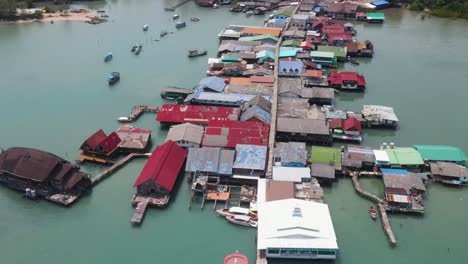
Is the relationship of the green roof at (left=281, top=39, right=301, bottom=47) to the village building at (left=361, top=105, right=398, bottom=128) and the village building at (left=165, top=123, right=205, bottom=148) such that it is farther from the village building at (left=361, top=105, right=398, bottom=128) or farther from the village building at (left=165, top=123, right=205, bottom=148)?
the village building at (left=165, top=123, right=205, bottom=148)

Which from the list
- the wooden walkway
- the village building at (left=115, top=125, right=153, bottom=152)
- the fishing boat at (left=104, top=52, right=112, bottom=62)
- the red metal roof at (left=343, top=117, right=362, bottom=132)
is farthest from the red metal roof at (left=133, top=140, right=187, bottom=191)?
the fishing boat at (left=104, top=52, right=112, bottom=62)

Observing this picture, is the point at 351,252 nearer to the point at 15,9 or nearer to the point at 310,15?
the point at 310,15

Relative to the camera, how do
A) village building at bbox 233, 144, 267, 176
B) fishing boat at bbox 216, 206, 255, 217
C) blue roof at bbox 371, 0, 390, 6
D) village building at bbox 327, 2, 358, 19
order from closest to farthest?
fishing boat at bbox 216, 206, 255, 217 → village building at bbox 233, 144, 267, 176 → village building at bbox 327, 2, 358, 19 → blue roof at bbox 371, 0, 390, 6

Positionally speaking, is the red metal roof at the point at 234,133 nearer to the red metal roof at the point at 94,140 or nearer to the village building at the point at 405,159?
the red metal roof at the point at 94,140

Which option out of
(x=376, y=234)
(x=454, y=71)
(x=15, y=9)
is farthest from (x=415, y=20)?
(x=15, y=9)

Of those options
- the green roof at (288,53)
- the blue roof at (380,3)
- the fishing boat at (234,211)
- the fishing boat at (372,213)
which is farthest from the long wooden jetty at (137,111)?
the blue roof at (380,3)

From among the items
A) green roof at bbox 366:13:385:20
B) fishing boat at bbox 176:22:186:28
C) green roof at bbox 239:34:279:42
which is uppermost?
green roof at bbox 366:13:385:20

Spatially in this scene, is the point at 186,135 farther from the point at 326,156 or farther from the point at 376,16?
the point at 376,16
